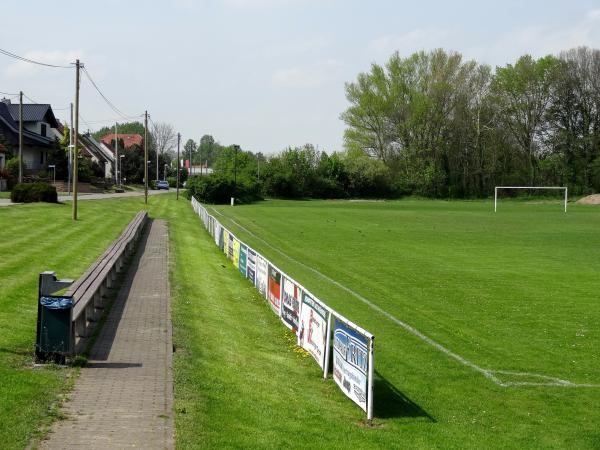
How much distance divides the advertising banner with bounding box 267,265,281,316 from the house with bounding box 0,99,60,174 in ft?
211

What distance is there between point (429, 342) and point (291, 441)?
7409 mm

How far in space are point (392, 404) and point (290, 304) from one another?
487 cm

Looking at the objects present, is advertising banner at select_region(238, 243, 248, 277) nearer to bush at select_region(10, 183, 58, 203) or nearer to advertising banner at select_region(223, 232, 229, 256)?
advertising banner at select_region(223, 232, 229, 256)

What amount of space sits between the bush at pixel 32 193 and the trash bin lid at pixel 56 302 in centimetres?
3779

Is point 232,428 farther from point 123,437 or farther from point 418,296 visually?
point 418,296

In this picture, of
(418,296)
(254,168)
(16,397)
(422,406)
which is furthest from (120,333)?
(254,168)

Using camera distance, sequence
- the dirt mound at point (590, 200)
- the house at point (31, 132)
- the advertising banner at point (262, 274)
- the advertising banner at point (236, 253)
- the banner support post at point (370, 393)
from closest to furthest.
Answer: the banner support post at point (370, 393) → the advertising banner at point (262, 274) → the advertising banner at point (236, 253) → the house at point (31, 132) → the dirt mound at point (590, 200)

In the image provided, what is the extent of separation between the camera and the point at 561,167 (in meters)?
102

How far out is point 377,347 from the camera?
14516mm

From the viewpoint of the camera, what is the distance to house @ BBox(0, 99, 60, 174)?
78.3 meters

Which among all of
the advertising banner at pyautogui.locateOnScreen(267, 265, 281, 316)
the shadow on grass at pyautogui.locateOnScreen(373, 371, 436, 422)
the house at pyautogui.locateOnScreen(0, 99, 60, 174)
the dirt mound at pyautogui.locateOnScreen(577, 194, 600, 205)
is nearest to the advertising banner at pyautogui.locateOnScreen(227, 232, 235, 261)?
the advertising banner at pyautogui.locateOnScreen(267, 265, 281, 316)

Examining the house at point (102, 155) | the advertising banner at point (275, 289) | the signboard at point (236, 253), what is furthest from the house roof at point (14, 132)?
the advertising banner at point (275, 289)

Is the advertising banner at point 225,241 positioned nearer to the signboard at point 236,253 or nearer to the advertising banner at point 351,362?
the signboard at point 236,253

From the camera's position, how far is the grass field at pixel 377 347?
9.16m
